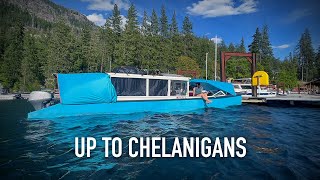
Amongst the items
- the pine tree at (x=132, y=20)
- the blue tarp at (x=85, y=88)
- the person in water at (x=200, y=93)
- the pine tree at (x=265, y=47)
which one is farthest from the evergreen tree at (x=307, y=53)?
the blue tarp at (x=85, y=88)

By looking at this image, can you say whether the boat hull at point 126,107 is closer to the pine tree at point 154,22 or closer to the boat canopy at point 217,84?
the boat canopy at point 217,84

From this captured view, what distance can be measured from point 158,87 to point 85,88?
15.5 ft

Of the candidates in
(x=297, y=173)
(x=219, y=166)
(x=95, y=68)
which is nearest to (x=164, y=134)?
(x=219, y=166)

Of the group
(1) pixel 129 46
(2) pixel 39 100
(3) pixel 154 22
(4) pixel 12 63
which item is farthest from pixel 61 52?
(2) pixel 39 100

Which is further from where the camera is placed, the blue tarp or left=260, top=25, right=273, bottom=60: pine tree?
left=260, top=25, right=273, bottom=60: pine tree

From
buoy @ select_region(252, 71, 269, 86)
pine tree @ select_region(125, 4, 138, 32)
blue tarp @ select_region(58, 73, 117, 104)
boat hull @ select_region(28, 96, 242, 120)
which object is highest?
pine tree @ select_region(125, 4, 138, 32)

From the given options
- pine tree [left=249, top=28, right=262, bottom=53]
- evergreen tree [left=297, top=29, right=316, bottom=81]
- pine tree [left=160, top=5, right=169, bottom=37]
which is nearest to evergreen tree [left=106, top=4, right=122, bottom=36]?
pine tree [left=160, top=5, right=169, bottom=37]

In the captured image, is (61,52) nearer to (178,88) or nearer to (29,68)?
(29,68)

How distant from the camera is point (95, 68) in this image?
61406 mm

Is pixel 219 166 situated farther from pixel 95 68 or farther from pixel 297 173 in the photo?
pixel 95 68

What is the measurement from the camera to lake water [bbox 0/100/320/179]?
513cm

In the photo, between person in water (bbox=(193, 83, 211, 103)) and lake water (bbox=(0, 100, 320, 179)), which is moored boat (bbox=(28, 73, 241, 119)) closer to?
person in water (bbox=(193, 83, 211, 103))

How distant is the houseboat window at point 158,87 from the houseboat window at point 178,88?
579 millimetres

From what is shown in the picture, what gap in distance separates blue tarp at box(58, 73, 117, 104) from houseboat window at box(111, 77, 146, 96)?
2.27 feet
